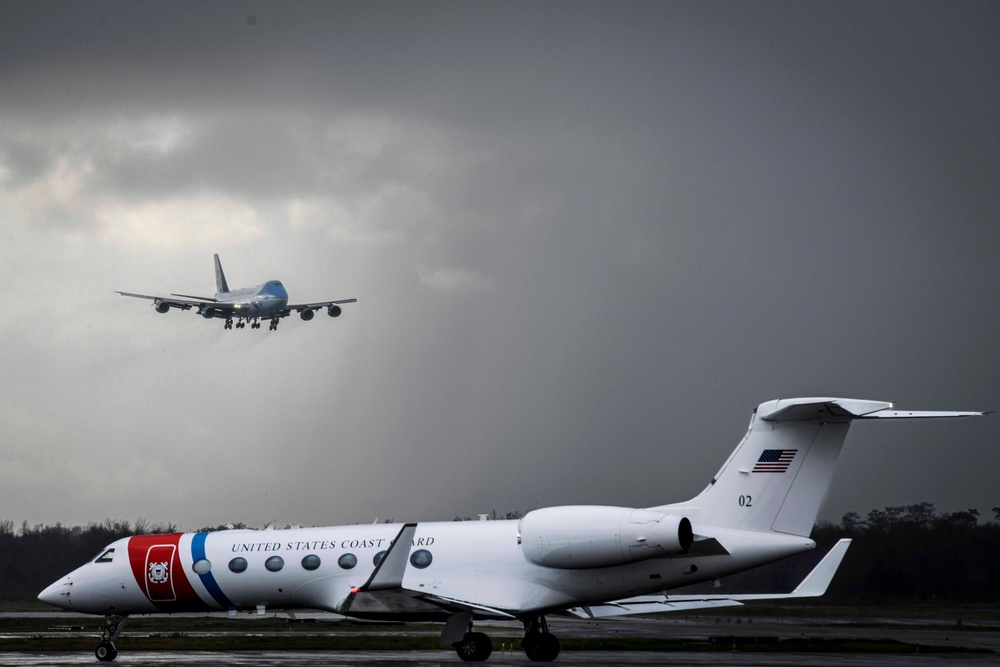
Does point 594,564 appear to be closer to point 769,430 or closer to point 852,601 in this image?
point 769,430

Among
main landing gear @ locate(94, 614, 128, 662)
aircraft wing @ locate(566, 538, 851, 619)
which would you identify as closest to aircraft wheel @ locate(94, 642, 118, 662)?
main landing gear @ locate(94, 614, 128, 662)

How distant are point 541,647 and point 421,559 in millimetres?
2601

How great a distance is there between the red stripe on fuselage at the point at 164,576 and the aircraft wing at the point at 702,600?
7.46 m

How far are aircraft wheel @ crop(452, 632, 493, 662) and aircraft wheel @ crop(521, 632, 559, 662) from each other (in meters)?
0.77

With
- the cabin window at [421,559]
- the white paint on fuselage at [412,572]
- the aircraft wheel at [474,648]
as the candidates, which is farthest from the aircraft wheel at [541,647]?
the cabin window at [421,559]

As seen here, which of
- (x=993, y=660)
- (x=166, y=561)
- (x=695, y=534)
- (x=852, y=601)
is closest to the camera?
(x=695, y=534)

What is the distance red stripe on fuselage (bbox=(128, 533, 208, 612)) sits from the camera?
902 inches

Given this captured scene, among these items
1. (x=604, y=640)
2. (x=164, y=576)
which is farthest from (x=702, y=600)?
(x=164, y=576)

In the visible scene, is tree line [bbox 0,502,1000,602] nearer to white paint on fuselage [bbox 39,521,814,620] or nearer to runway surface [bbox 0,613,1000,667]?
runway surface [bbox 0,613,1000,667]

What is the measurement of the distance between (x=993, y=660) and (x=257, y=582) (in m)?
13.4

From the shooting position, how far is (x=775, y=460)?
19656 mm

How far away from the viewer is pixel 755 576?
36.2 metres

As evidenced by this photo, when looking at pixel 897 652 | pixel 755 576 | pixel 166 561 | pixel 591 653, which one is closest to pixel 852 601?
pixel 755 576

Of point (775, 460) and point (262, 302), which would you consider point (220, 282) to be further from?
point (775, 460)
